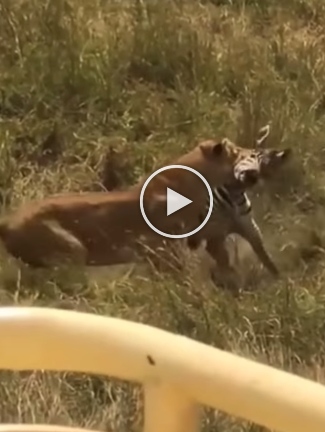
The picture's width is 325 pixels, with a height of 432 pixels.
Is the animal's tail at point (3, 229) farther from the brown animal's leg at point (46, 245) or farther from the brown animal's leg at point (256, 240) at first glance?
the brown animal's leg at point (256, 240)

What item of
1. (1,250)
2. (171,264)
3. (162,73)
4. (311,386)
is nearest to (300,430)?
(311,386)

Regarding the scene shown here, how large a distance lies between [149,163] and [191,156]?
10cm

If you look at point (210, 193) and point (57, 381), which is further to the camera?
point (210, 193)

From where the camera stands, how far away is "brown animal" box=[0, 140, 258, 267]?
5.57 feet

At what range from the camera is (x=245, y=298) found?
1.58 metres

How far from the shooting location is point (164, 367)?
0.53m

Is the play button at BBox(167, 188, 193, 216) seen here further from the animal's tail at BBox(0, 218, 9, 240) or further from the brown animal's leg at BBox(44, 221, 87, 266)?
the animal's tail at BBox(0, 218, 9, 240)

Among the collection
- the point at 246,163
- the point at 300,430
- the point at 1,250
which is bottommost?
the point at 1,250

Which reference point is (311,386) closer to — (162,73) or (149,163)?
(149,163)

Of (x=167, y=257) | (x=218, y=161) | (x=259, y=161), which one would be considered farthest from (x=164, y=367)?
(x=259, y=161)

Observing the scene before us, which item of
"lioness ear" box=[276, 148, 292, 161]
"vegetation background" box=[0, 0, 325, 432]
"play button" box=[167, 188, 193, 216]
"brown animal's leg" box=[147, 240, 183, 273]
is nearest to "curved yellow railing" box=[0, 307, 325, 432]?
"vegetation background" box=[0, 0, 325, 432]

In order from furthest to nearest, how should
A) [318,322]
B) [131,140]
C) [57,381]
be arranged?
1. [131,140]
2. [318,322]
3. [57,381]

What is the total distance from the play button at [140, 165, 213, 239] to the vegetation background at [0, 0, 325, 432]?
8 cm

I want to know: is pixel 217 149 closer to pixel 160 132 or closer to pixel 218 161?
pixel 218 161
